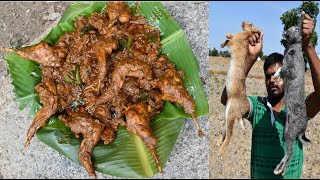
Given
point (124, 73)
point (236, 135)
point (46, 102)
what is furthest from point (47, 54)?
point (236, 135)

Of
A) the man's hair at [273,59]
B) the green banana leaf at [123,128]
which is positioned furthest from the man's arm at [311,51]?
the green banana leaf at [123,128]

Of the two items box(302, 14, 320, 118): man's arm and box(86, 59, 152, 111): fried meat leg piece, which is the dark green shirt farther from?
box(86, 59, 152, 111): fried meat leg piece

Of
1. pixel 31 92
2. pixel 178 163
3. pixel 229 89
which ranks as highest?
pixel 229 89

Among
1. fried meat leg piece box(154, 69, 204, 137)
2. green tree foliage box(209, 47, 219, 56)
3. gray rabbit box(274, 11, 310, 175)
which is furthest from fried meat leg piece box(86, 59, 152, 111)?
gray rabbit box(274, 11, 310, 175)

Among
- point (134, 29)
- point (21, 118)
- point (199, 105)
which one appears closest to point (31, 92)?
point (21, 118)

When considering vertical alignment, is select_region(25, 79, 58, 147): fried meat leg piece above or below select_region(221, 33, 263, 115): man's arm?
below

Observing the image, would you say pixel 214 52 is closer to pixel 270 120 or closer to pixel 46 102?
pixel 270 120

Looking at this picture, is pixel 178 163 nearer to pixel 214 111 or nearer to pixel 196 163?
pixel 196 163

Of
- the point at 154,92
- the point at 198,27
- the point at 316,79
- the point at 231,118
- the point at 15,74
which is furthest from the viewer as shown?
the point at 198,27
